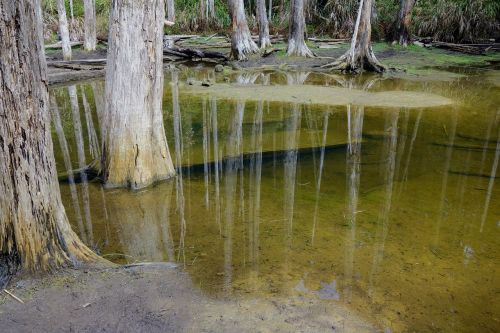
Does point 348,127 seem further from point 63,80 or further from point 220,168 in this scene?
point 63,80

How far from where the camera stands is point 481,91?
11.6m

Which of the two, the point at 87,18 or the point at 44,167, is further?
the point at 87,18

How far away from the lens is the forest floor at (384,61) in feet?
49.2

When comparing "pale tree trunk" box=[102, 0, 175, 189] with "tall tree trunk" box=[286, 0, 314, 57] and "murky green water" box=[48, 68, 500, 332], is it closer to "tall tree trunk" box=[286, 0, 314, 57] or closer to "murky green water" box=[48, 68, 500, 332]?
"murky green water" box=[48, 68, 500, 332]

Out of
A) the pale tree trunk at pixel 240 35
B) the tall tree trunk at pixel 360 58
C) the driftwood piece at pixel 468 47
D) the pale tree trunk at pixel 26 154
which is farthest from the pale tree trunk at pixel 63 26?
the driftwood piece at pixel 468 47

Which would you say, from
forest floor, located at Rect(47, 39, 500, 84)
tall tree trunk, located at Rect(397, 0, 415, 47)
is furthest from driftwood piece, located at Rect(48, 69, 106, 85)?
tall tree trunk, located at Rect(397, 0, 415, 47)

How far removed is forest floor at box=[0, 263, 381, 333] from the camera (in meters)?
2.59

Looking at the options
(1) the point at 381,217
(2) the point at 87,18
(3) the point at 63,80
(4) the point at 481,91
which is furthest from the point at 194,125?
(2) the point at 87,18

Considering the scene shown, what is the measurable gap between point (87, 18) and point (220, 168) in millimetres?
13204

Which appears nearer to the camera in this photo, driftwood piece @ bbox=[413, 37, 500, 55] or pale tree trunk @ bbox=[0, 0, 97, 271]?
pale tree trunk @ bbox=[0, 0, 97, 271]

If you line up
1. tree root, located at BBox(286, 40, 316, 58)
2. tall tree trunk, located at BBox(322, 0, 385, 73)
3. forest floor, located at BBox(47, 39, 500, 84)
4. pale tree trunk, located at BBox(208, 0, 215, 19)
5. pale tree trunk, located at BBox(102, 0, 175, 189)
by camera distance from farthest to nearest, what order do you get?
pale tree trunk, located at BBox(208, 0, 215, 19) < tree root, located at BBox(286, 40, 316, 58) < forest floor, located at BBox(47, 39, 500, 84) < tall tree trunk, located at BBox(322, 0, 385, 73) < pale tree trunk, located at BBox(102, 0, 175, 189)

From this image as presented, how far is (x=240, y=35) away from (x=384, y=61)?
5.78 m

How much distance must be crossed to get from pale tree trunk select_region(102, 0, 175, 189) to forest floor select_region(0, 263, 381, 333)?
2.09 metres

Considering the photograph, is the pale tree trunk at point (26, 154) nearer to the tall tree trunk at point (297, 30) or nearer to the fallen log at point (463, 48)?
the tall tree trunk at point (297, 30)
